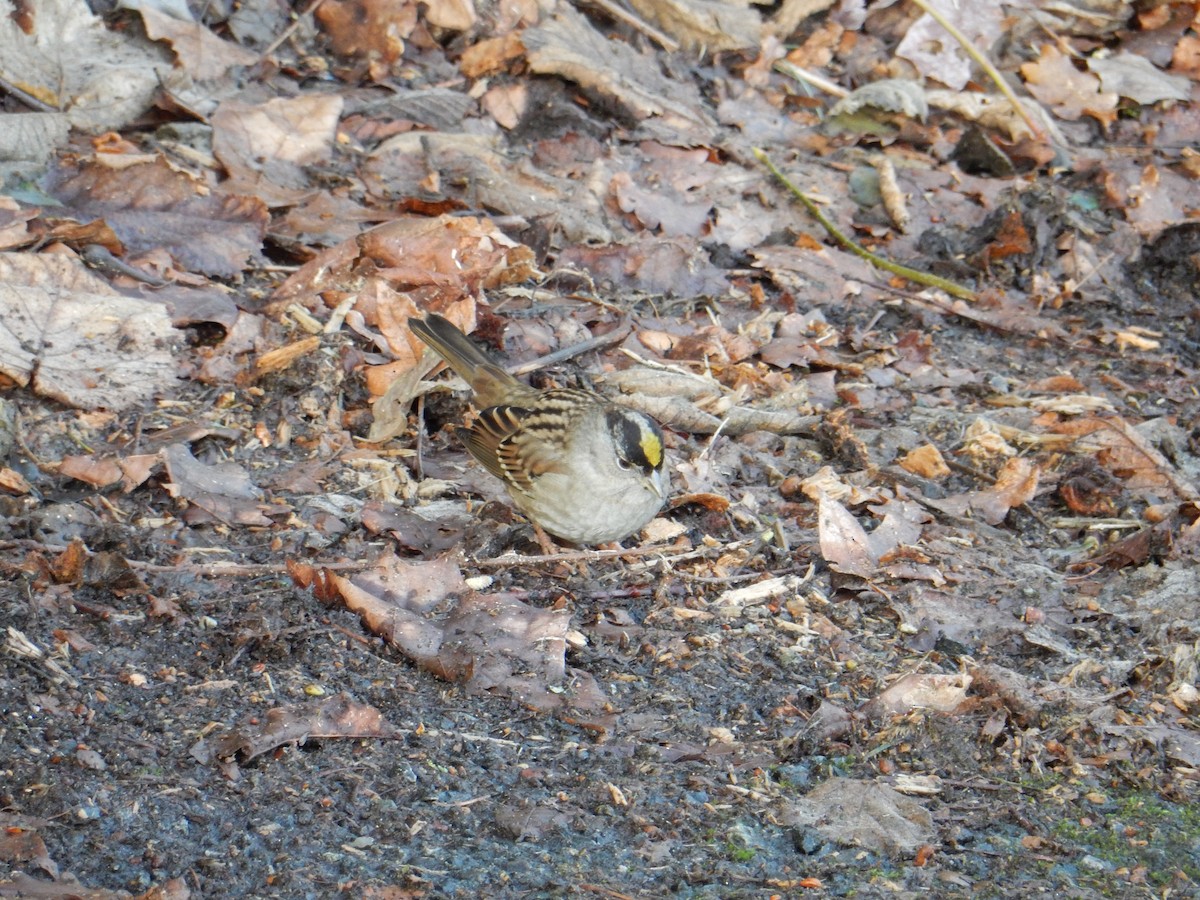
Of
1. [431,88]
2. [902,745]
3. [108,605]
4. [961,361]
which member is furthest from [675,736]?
[431,88]

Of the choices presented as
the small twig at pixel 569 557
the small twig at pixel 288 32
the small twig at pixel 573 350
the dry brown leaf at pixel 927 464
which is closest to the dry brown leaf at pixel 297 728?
the small twig at pixel 569 557

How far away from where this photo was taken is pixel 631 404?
17.1ft

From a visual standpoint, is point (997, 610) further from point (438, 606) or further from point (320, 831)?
point (320, 831)

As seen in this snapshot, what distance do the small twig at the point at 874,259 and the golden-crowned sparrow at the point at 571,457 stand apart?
2494 millimetres

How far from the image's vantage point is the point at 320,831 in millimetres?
2908

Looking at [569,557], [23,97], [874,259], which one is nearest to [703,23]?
[874,259]

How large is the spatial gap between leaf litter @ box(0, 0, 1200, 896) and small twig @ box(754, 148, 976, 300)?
0.16 feet

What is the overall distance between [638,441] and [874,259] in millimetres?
2850

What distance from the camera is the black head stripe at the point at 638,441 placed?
427 cm

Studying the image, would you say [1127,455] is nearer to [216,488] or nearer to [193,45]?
[216,488]

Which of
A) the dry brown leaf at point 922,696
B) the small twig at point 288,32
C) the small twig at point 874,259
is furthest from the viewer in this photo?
the small twig at point 288,32

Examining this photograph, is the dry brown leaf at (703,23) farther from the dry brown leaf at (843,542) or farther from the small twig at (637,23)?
the dry brown leaf at (843,542)

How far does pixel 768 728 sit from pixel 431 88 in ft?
14.7

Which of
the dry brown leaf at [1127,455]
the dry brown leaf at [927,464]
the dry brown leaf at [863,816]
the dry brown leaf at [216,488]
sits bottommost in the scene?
the dry brown leaf at [216,488]
